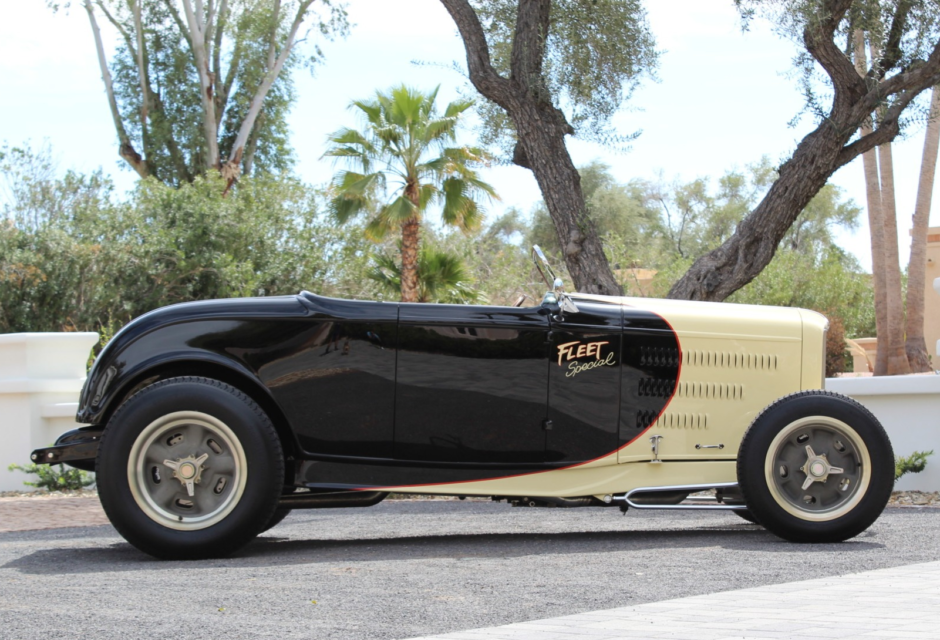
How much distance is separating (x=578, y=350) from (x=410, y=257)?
14436mm

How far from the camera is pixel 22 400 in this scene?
10.0 meters

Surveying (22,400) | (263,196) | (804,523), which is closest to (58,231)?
(263,196)

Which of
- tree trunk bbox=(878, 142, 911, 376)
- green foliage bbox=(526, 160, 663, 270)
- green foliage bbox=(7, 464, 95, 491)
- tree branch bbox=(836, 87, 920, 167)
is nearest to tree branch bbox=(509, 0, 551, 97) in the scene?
tree branch bbox=(836, 87, 920, 167)

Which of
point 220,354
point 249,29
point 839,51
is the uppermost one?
point 249,29

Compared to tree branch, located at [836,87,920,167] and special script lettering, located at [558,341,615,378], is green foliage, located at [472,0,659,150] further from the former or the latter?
special script lettering, located at [558,341,615,378]

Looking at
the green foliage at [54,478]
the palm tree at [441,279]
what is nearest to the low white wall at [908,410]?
the green foliage at [54,478]

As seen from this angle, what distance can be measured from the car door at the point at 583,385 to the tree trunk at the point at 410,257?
14.3 metres

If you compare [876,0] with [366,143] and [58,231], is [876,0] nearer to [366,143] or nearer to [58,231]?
[366,143]

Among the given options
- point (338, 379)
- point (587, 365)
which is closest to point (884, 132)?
point (587, 365)

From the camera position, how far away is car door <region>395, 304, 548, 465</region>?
5520mm

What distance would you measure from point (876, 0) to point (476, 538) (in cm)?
810

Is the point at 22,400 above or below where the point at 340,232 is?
below

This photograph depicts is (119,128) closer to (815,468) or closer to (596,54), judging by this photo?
(596,54)

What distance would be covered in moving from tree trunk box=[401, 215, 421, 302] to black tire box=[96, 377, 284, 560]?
1464 centimetres
